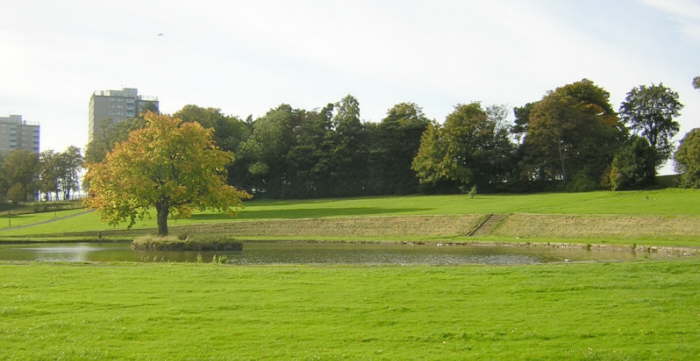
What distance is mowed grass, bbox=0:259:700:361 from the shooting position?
10.5 metres

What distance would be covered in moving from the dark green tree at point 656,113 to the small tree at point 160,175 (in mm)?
71189

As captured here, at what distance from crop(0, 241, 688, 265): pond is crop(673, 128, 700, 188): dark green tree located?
38.0m

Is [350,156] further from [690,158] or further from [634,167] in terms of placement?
[690,158]

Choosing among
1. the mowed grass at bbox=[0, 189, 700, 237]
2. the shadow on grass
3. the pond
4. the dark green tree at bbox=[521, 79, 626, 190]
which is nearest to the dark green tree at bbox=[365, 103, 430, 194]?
the dark green tree at bbox=[521, 79, 626, 190]

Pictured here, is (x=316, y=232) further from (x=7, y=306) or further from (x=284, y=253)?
(x=7, y=306)

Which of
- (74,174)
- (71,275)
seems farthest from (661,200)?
(74,174)

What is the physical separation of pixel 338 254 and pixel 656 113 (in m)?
75.5

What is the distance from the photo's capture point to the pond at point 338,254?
3017 centimetres

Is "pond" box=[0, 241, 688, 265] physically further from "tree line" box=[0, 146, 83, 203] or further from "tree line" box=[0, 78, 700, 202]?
"tree line" box=[0, 146, 83, 203]

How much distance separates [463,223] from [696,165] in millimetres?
32343

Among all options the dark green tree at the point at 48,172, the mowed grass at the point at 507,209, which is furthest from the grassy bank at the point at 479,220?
the dark green tree at the point at 48,172

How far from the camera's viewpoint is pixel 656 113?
91750 millimetres

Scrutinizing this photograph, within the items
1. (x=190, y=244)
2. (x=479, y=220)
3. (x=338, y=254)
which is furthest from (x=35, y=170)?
(x=338, y=254)

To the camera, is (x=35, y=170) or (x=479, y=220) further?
(x=35, y=170)
